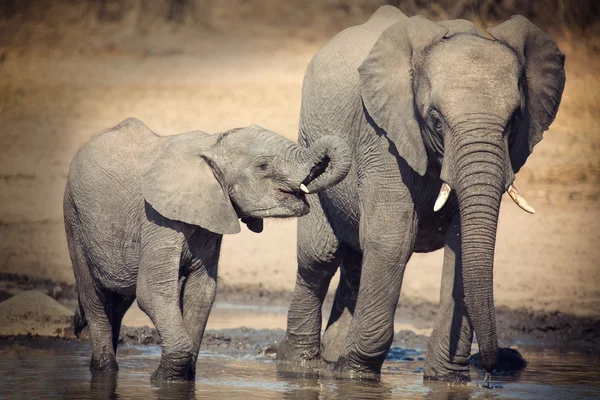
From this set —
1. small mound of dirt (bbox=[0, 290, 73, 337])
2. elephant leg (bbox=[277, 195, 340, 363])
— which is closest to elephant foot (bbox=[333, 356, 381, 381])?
elephant leg (bbox=[277, 195, 340, 363])

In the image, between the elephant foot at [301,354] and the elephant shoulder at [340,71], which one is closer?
the elephant shoulder at [340,71]

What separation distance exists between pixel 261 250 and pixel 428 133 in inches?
227

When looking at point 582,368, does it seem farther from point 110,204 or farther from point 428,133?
point 110,204

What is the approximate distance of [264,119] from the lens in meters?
15.6

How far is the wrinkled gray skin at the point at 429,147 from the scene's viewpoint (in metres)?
6.63

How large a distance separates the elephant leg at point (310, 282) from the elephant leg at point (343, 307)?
0.33 ft

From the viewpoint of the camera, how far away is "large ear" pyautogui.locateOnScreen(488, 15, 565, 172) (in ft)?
23.6

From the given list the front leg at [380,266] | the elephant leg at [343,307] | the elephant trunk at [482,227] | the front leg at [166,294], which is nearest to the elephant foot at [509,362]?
the elephant leg at [343,307]

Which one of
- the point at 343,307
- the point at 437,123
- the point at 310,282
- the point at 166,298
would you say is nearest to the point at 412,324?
the point at 343,307

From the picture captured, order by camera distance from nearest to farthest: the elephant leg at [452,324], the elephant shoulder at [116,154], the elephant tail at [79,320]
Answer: the elephant leg at [452,324], the elephant shoulder at [116,154], the elephant tail at [79,320]

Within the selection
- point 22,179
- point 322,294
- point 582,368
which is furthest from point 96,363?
point 22,179

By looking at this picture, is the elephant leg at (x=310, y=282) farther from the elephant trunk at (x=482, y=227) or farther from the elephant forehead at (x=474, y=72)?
the elephant trunk at (x=482, y=227)

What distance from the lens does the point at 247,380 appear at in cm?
766

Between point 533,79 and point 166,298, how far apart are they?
2.20 m
